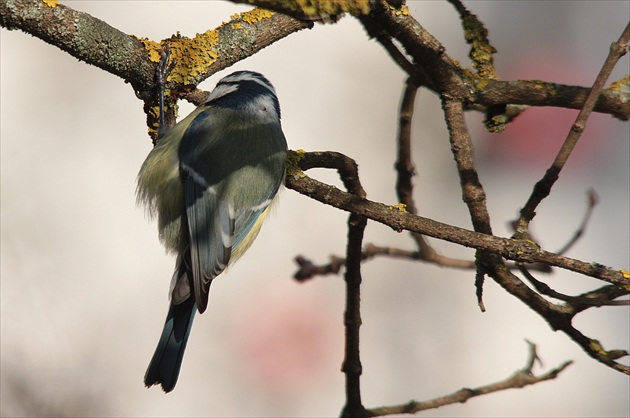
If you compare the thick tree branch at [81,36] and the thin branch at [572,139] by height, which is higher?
the thick tree branch at [81,36]

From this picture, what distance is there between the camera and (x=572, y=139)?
152 centimetres

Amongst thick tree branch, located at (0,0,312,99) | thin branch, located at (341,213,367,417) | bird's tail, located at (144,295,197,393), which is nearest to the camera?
thick tree branch, located at (0,0,312,99)

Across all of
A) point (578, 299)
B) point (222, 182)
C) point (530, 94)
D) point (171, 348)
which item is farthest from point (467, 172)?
point (171, 348)

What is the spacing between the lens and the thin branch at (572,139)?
4.95ft

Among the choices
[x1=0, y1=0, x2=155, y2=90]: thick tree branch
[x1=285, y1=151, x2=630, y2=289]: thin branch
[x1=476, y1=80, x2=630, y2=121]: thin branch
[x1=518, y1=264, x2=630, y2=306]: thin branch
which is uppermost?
[x1=476, y1=80, x2=630, y2=121]: thin branch

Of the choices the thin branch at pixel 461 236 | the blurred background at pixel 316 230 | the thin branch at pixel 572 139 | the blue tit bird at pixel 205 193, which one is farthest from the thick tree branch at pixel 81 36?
the blurred background at pixel 316 230

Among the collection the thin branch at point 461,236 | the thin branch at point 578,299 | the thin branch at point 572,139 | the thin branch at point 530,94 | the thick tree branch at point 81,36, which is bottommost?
the thin branch at point 578,299

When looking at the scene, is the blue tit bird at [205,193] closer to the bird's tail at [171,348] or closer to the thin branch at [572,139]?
the bird's tail at [171,348]

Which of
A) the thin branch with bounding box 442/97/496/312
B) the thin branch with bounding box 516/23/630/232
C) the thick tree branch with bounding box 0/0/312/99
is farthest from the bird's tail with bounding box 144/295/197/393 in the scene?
the thin branch with bounding box 516/23/630/232

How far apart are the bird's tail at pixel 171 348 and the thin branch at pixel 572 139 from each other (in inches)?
31.3

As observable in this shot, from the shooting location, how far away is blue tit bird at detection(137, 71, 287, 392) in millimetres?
Answer: 1912

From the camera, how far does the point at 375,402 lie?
10.2 ft

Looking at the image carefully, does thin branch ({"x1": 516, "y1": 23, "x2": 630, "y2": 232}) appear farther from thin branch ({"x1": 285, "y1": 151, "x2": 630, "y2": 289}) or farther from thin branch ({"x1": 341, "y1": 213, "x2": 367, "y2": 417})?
thin branch ({"x1": 341, "y1": 213, "x2": 367, "y2": 417})

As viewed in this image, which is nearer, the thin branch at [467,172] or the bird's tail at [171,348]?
the thin branch at [467,172]
